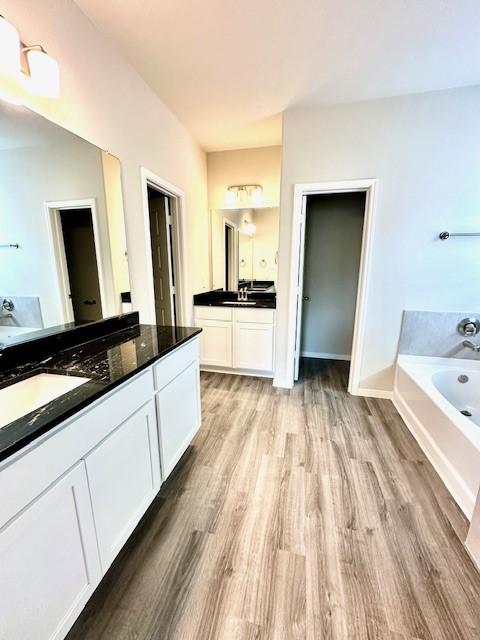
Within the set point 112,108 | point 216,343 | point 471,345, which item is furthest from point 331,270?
point 112,108

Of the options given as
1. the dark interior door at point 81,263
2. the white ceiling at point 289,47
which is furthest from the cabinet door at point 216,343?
the white ceiling at point 289,47

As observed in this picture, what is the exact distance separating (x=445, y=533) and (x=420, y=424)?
0.84 m

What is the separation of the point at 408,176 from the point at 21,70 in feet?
8.67

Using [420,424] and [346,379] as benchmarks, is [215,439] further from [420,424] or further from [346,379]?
[346,379]

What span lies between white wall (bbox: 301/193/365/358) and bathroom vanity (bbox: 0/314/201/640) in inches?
101

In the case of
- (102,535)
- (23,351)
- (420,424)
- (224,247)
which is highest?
(224,247)

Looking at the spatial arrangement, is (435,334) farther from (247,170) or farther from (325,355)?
(247,170)

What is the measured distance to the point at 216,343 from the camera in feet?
10.2

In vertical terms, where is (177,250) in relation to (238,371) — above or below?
above

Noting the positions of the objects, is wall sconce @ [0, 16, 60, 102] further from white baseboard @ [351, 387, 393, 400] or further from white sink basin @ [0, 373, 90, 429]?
white baseboard @ [351, 387, 393, 400]

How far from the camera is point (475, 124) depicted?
2088mm

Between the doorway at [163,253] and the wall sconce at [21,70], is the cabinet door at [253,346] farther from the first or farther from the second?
the wall sconce at [21,70]

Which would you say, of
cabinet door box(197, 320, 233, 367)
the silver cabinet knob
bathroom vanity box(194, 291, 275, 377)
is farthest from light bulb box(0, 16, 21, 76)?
the silver cabinet knob

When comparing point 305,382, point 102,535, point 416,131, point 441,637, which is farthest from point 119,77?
point 441,637
